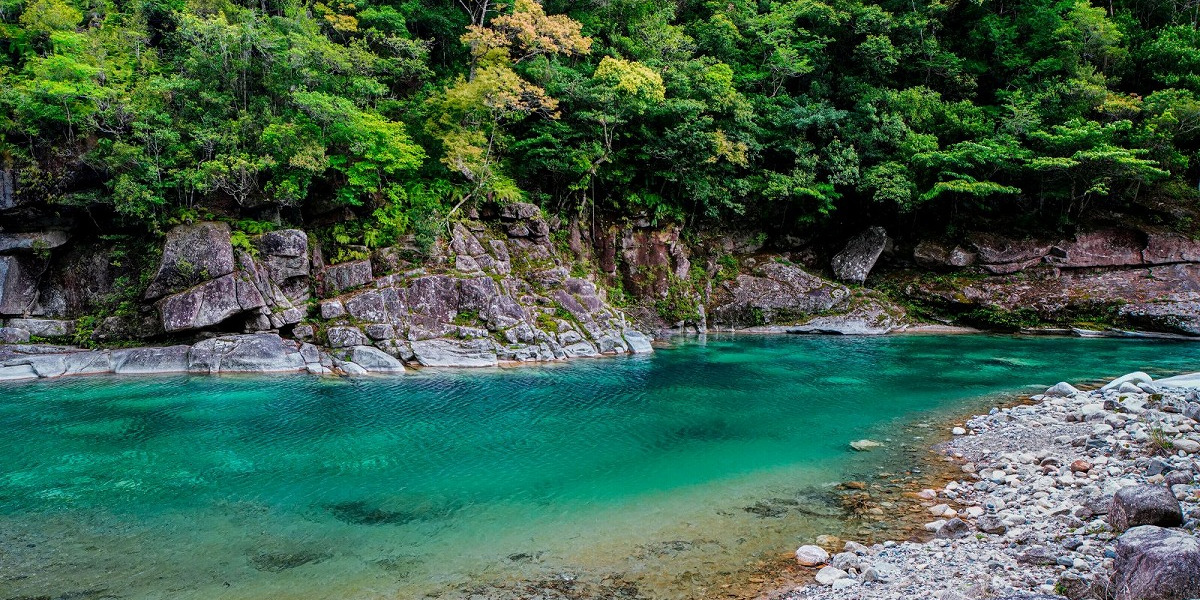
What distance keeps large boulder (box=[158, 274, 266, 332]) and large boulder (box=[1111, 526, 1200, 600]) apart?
20505mm

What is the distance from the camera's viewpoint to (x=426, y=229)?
68.3ft

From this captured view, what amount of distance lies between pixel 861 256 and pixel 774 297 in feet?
17.1

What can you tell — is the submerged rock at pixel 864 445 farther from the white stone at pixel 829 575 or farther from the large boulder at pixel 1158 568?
the large boulder at pixel 1158 568

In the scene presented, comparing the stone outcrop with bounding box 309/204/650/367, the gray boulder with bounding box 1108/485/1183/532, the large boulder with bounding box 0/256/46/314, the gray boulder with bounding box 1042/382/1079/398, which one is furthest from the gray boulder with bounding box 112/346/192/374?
the gray boulder with bounding box 1042/382/1079/398

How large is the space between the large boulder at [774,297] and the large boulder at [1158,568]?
933 inches

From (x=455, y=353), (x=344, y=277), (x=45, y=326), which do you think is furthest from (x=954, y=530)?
(x=45, y=326)

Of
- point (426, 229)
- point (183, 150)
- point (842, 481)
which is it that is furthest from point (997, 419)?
point (183, 150)

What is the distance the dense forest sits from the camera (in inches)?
738

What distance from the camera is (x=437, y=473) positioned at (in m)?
9.48

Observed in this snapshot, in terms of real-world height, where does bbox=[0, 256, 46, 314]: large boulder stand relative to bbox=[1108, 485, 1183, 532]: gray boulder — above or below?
above

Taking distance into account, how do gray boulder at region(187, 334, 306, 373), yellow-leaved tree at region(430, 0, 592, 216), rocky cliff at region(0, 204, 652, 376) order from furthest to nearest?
yellow-leaved tree at region(430, 0, 592, 216) < rocky cliff at region(0, 204, 652, 376) < gray boulder at region(187, 334, 306, 373)

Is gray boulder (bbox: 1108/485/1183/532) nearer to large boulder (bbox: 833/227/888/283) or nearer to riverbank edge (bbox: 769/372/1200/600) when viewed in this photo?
riverbank edge (bbox: 769/372/1200/600)

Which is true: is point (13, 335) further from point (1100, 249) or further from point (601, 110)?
point (1100, 249)

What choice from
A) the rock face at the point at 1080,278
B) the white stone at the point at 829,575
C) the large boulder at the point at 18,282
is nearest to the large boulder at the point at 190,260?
the large boulder at the point at 18,282
